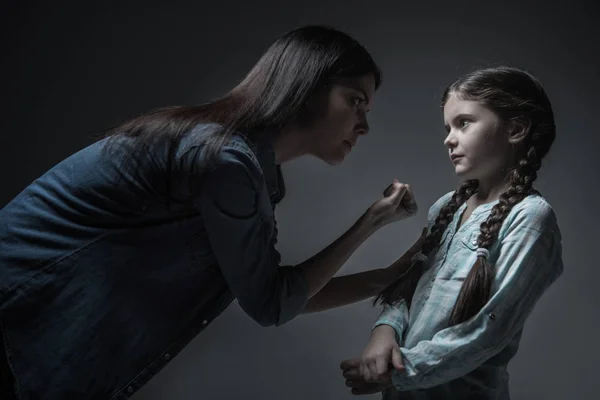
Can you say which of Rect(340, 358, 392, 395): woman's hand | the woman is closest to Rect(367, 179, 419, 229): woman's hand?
the woman

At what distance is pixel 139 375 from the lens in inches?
41.0

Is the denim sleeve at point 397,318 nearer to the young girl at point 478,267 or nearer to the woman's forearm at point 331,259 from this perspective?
the young girl at point 478,267

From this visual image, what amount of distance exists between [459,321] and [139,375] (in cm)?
50

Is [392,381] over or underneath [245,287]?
underneath

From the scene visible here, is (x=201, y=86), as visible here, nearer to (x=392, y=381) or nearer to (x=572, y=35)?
(x=572, y=35)

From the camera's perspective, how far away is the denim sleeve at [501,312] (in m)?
0.96

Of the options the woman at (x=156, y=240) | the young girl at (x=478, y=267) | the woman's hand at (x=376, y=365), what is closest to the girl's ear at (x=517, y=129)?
the young girl at (x=478, y=267)

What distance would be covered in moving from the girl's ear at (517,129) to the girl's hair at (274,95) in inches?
9.8

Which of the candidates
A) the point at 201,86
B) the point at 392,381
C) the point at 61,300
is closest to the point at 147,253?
the point at 61,300

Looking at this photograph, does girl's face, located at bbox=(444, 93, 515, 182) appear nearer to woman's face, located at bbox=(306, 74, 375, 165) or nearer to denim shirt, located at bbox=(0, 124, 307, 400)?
woman's face, located at bbox=(306, 74, 375, 165)

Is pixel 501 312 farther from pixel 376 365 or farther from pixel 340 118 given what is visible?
pixel 340 118

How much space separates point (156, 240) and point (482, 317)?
0.50 m

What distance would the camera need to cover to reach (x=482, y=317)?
3.17 ft

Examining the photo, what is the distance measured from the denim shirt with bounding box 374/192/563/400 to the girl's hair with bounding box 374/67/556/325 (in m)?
0.02
